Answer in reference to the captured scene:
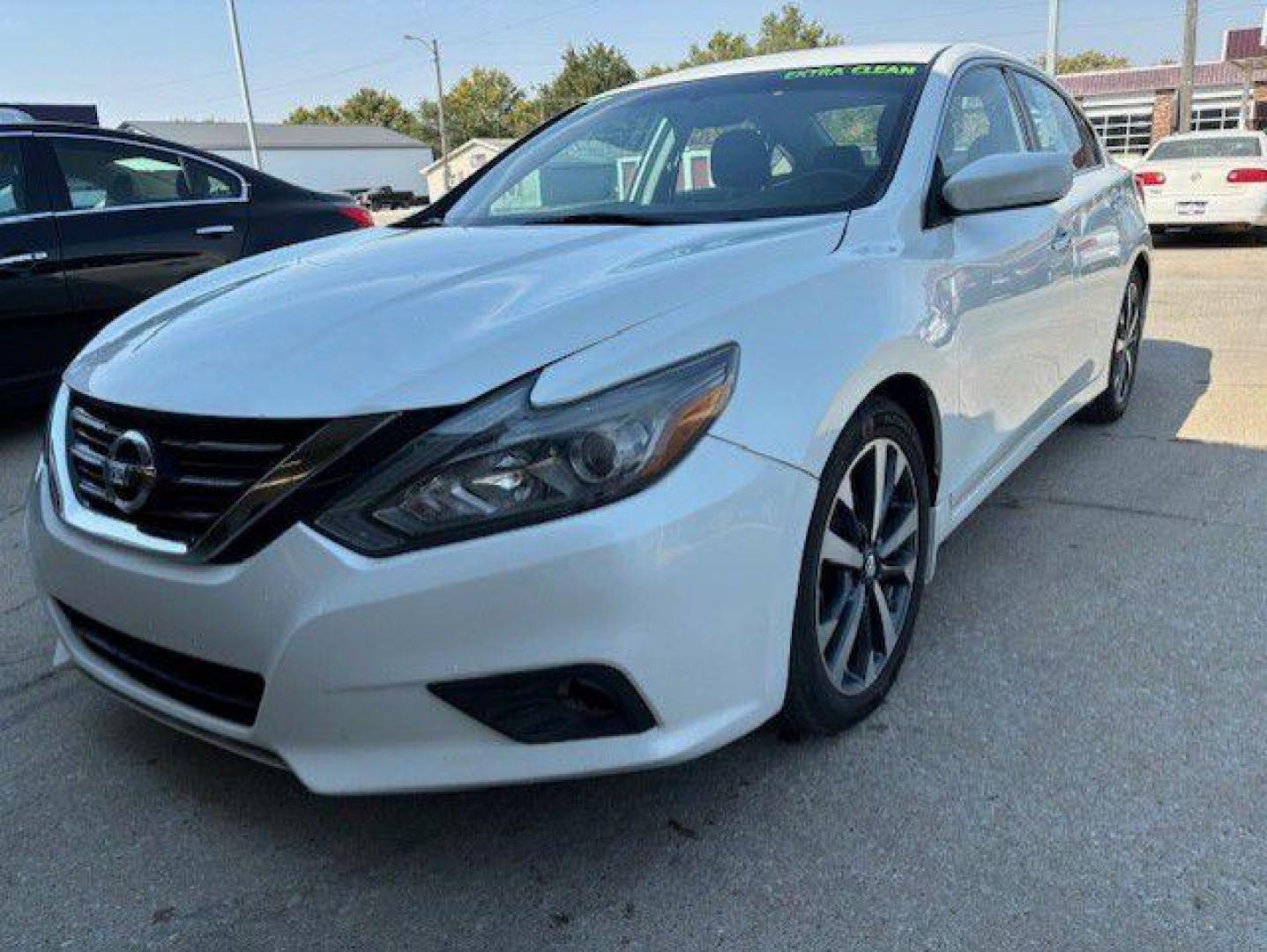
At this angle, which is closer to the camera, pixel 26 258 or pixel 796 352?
pixel 796 352

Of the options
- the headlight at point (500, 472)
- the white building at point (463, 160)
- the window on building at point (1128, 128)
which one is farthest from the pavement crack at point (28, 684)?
the white building at point (463, 160)

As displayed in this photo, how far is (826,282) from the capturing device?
223 cm

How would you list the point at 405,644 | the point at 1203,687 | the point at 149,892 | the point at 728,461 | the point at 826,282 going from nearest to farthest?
the point at 405,644 → the point at 728,461 → the point at 149,892 → the point at 826,282 → the point at 1203,687

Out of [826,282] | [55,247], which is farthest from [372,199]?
[826,282]

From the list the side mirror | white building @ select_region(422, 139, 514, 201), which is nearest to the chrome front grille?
the side mirror

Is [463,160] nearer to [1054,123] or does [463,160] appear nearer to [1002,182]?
[1054,123]

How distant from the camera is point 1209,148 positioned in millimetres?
13211

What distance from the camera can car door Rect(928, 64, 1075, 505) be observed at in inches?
108

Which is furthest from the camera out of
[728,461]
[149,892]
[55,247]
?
[55,247]

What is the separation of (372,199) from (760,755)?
60.3m

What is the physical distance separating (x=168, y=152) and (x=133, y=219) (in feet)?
1.66

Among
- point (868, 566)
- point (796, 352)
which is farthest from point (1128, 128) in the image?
point (796, 352)

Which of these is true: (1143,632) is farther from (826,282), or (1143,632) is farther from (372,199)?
(372,199)

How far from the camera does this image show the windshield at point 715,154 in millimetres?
2768
